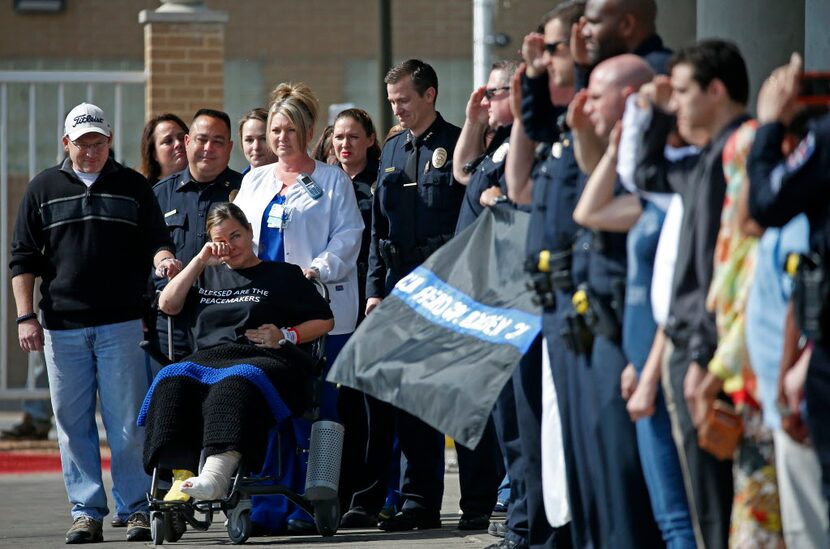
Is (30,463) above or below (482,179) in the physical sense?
below

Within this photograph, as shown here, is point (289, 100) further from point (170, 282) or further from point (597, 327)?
point (597, 327)

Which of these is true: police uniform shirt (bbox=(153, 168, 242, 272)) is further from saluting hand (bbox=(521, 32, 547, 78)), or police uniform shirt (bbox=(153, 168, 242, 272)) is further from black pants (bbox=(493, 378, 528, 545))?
saluting hand (bbox=(521, 32, 547, 78))

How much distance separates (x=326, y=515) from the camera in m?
7.77

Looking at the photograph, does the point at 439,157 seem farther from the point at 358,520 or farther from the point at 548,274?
the point at 548,274

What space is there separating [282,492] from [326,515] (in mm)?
256

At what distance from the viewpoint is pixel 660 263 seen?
486cm

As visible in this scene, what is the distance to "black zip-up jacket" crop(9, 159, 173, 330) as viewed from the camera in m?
8.05

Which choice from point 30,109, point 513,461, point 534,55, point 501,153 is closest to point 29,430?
point 30,109

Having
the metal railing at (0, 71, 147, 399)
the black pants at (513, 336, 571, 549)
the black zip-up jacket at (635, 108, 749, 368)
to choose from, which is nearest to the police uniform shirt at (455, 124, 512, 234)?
the black pants at (513, 336, 571, 549)

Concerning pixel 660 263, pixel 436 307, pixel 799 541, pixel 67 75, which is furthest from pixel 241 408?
pixel 67 75

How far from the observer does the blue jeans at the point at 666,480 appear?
4.90m

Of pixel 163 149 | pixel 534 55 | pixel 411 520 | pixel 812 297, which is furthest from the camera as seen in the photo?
pixel 163 149

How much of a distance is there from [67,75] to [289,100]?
13.7ft

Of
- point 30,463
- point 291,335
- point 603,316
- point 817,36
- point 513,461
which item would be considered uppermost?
point 817,36
